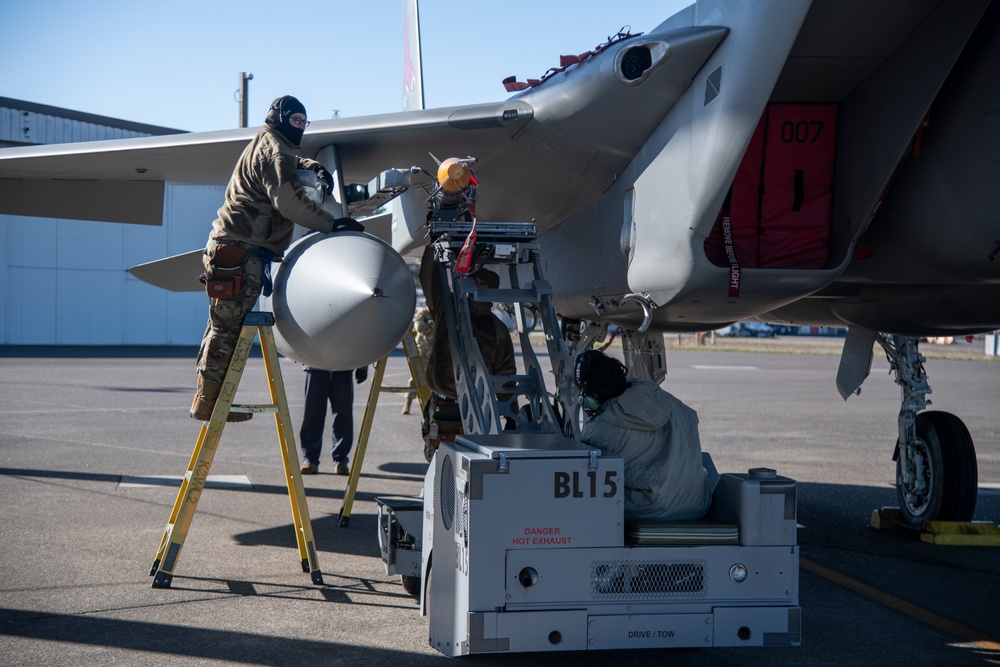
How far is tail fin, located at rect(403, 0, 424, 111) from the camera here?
11516mm

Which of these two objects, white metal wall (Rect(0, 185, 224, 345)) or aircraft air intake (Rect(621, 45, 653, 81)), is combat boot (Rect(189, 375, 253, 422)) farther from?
white metal wall (Rect(0, 185, 224, 345))

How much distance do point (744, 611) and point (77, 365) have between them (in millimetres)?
21057

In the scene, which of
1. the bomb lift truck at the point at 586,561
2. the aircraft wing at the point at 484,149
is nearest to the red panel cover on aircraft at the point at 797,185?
the aircraft wing at the point at 484,149

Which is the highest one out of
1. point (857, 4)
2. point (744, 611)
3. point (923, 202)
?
point (857, 4)

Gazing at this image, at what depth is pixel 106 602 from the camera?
467cm

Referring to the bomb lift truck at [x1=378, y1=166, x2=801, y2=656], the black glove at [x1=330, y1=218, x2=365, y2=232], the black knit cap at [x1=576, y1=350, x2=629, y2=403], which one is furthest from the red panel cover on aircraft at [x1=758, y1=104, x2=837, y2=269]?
the black glove at [x1=330, y1=218, x2=365, y2=232]

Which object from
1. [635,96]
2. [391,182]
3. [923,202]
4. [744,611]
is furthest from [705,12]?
[744,611]

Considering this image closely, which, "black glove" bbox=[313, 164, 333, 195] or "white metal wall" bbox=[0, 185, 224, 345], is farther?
"white metal wall" bbox=[0, 185, 224, 345]

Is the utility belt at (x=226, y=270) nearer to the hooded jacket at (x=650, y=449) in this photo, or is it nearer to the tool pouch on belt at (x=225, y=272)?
the tool pouch on belt at (x=225, y=272)

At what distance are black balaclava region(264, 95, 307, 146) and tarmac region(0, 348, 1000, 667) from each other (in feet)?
8.04

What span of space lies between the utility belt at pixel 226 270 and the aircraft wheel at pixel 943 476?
5.06 meters

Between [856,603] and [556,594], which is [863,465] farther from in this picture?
[556,594]

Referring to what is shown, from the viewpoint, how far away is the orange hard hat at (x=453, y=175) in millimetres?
4930

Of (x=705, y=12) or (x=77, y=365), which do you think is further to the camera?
(x=77, y=365)
